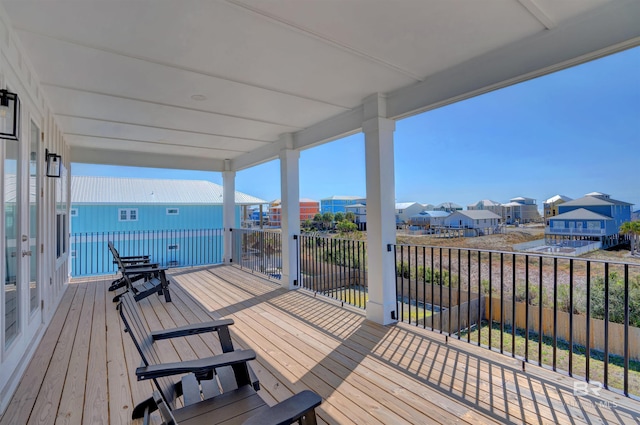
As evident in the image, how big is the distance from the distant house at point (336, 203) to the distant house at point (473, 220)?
4.71 ft

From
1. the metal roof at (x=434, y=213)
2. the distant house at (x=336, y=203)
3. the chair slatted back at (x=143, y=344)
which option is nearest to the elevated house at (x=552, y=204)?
the metal roof at (x=434, y=213)

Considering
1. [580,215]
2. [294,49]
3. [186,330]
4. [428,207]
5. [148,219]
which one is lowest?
[186,330]

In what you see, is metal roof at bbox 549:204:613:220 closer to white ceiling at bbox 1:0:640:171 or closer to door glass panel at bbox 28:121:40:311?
white ceiling at bbox 1:0:640:171

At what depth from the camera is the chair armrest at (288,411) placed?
3.54ft

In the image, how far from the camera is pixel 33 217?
2957 mm

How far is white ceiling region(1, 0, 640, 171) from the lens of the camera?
6.73 feet

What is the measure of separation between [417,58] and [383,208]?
5.20 feet

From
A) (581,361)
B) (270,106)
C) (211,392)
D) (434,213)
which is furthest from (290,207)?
(581,361)

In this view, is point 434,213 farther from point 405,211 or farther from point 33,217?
point 33,217

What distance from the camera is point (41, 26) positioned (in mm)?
2197

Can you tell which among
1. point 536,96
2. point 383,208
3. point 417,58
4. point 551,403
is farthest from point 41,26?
point 551,403

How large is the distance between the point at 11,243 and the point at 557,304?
14.2 ft

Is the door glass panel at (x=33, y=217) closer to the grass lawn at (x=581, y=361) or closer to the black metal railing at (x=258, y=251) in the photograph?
the black metal railing at (x=258, y=251)

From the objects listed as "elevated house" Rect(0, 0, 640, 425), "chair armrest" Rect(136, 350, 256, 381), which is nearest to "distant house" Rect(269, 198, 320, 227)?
"elevated house" Rect(0, 0, 640, 425)
